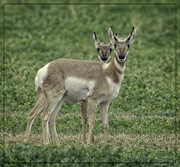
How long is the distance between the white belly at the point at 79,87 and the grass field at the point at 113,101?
994 millimetres

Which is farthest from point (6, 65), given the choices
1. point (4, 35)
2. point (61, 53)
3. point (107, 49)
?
point (107, 49)

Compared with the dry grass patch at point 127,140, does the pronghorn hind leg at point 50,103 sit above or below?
above

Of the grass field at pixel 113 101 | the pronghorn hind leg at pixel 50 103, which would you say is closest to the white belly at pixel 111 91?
the pronghorn hind leg at pixel 50 103

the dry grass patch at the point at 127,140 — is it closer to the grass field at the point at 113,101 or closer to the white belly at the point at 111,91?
the grass field at the point at 113,101

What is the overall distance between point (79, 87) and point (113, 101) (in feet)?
12.5

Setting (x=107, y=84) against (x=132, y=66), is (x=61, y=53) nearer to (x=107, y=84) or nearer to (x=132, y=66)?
(x=132, y=66)

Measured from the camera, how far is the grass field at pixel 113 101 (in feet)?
26.7

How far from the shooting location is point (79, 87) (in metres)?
9.27

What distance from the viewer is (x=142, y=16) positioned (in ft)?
68.5

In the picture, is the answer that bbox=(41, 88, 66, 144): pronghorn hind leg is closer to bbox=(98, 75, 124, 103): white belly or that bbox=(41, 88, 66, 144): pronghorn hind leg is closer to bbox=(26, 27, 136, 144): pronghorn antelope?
bbox=(26, 27, 136, 144): pronghorn antelope

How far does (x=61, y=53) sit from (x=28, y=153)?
9.43 meters

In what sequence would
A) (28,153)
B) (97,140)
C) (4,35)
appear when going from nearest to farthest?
1. (28,153)
2. (97,140)
3. (4,35)

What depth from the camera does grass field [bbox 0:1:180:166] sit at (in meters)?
8.15

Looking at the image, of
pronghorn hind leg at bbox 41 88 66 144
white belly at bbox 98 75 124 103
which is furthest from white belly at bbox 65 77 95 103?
white belly at bbox 98 75 124 103
